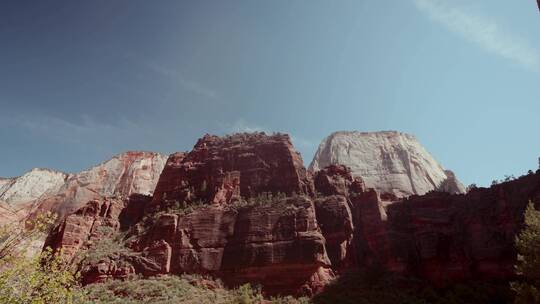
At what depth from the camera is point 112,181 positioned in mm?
111625

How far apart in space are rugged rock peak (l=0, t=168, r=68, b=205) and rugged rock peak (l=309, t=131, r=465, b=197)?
77.9 meters

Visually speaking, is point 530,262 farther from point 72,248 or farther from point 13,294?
point 72,248

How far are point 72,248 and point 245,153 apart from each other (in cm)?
2821

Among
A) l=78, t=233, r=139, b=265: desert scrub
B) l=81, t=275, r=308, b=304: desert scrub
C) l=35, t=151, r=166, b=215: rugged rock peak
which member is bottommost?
l=81, t=275, r=308, b=304: desert scrub

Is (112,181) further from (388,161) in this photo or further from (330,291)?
(330,291)

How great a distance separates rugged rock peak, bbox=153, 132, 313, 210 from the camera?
58.3 metres

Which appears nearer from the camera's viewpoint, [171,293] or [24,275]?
[24,275]

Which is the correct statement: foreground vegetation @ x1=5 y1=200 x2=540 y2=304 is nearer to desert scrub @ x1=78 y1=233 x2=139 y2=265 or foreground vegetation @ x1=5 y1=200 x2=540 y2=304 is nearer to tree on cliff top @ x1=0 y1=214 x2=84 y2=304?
desert scrub @ x1=78 y1=233 x2=139 y2=265

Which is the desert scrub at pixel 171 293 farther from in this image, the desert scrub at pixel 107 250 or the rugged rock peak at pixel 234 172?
the rugged rock peak at pixel 234 172

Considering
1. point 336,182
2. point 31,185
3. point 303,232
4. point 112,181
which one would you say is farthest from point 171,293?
point 31,185

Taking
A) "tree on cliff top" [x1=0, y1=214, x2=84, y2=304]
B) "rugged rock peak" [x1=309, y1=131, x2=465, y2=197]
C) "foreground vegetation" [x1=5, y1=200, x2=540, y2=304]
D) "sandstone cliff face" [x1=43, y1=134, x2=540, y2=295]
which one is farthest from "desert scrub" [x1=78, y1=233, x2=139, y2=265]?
"rugged rock peak" [x1=309, y1=131, x2=465, y2=197]

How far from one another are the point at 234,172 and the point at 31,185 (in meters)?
85.4

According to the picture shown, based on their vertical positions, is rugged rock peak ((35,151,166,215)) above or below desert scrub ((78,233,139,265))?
above

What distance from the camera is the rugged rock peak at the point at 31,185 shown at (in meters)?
110
